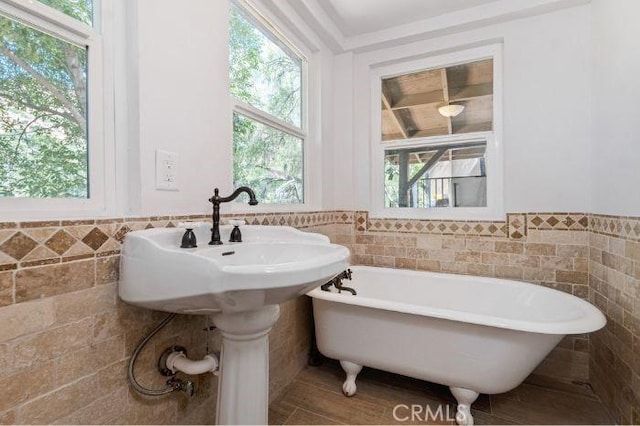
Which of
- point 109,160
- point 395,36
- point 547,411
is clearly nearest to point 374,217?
point 395,36

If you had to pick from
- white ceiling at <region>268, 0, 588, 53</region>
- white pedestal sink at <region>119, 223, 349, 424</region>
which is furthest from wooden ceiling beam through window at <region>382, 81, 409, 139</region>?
white pedestal sink at <region>119, 223, 349, 424</region>

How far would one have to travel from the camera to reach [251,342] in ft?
3.35

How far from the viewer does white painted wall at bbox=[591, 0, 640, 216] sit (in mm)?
1388

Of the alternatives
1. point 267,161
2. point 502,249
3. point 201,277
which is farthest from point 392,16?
point 201,277

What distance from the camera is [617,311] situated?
1.52m

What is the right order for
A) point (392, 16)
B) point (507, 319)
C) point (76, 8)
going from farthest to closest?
point (392, 16) < point (507, 319) < point (76, 8)

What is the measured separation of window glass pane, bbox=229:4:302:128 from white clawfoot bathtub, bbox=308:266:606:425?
122 cm

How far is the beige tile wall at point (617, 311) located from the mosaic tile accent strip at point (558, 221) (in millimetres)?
67

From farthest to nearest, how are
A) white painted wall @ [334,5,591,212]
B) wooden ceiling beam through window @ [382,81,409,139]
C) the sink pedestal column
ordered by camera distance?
wooden ceiling beam through window @ [382,81,409,139], white painted wall @ [334,5,591,212], the sink pedestal column

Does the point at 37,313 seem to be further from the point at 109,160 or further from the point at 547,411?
the point at 547,411

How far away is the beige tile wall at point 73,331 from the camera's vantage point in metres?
0.76

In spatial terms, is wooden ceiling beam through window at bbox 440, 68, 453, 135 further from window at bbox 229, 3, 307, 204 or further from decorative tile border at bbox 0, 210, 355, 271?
decorative tile border at bbox 0, 210, 355, 271

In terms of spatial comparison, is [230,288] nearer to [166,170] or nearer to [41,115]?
[166,170]

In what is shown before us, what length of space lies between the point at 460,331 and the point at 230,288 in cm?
121
